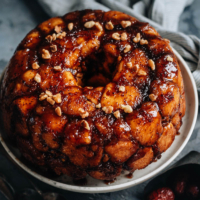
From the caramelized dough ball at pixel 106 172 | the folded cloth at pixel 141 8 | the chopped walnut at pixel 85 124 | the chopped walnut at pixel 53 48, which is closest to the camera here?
the chopped walnut at pixel 85 124

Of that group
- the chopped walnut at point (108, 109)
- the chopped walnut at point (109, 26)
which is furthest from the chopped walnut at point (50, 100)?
the chopped walnut at point (109, 26)

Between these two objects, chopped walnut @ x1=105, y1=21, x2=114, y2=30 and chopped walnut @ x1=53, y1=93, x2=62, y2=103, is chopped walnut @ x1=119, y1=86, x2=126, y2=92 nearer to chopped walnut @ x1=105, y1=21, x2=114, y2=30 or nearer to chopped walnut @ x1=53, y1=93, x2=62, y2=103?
chopped walnut @ x1=53, y1=93, x2=62, y2=103

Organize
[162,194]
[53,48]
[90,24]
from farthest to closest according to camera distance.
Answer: [162,194], [90,24], [53,48]

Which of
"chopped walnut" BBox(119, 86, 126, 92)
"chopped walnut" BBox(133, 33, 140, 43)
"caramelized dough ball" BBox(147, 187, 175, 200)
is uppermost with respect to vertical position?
"chopped walnut" BBox(133, 33, 140, 43)

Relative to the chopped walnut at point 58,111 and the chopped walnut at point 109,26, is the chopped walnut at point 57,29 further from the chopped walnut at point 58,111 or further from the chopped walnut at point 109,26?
the chopped walnut at point 58,111

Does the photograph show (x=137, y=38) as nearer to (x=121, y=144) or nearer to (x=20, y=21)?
(x=121, y=144)

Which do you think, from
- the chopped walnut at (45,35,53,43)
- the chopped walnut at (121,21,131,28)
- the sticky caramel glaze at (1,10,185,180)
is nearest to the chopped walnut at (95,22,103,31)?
the sticky caramel glaze at (1,10,185,180)

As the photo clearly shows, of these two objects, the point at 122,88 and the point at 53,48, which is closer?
the point at 122,88

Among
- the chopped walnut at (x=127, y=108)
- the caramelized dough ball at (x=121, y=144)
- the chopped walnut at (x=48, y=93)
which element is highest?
the chopped walnut at (x=48, y=93)

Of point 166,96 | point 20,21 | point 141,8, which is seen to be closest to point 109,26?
point 166,96
